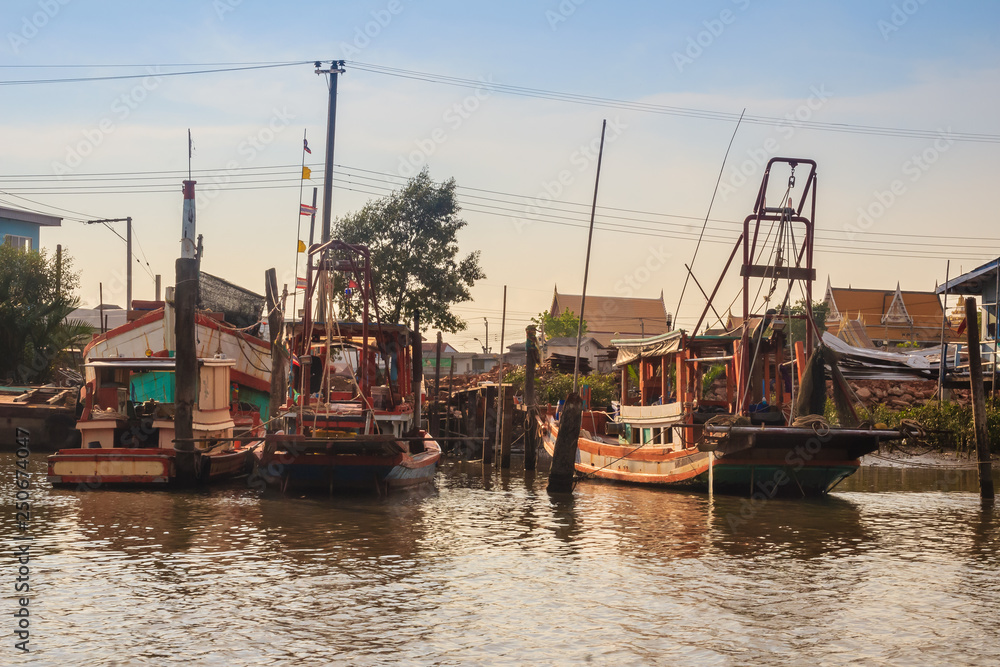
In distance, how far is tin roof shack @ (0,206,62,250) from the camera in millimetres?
46656

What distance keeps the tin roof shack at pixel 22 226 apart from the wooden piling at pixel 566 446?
116 ft

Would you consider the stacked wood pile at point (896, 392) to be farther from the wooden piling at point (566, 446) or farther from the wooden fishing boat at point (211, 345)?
the wooden fishing boat at point (211, 345)

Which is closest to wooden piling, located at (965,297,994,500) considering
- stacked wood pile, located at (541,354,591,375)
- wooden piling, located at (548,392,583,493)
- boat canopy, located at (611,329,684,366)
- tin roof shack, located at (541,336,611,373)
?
boat canopy, located at (611,329,684,366)

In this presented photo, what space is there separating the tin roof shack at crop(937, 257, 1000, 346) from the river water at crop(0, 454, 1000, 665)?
15.1 metres

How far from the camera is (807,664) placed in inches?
315

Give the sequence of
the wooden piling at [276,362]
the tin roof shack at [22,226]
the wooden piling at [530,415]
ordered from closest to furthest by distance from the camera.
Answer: the wooden piling at [276,362] → the wooden piling at [530,415] → the tin roof shack at [22,226]

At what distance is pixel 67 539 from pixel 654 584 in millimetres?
8142

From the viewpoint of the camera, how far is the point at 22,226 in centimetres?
4784

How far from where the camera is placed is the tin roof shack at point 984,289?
30.9m

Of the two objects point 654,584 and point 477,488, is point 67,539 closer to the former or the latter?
point 654,584

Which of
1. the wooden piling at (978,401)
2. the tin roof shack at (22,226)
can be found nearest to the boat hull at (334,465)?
the wooden piling at (978,401)

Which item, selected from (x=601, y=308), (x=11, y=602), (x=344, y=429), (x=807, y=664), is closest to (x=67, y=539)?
(x=11, y=602)

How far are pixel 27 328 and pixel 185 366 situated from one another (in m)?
20.5

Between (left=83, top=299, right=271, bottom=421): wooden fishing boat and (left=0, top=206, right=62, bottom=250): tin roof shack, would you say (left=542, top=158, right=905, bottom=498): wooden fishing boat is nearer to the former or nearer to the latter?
(left=83, top=299, right=271, bottom=421): wooden fishing boat
